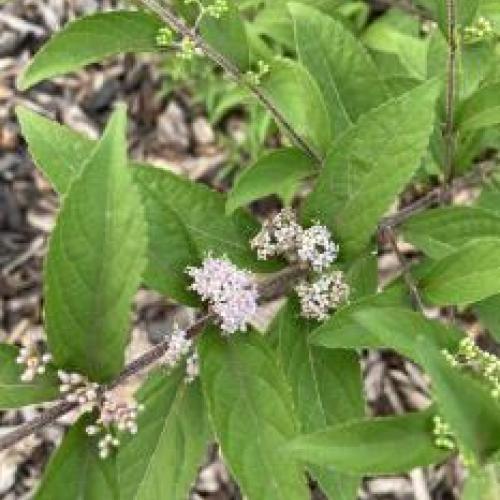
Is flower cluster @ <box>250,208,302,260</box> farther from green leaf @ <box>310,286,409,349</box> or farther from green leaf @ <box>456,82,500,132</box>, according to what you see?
green leaf @ <box>456,82,500,132</box>

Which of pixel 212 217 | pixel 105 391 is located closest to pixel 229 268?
pixel 212 217

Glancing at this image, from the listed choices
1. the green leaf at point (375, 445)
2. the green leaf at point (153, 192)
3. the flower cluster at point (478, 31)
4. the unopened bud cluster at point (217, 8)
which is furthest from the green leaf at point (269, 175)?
the green leaf at point (375, 445)

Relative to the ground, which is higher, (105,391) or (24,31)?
(105,391)

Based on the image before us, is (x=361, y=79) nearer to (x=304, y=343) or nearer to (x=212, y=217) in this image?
(x=212, y=217)

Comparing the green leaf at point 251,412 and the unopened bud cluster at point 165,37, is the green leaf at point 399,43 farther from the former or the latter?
the green leaf at point 251,412

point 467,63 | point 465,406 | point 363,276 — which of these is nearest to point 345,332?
point 363,276

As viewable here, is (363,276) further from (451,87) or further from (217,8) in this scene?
(217,8)
